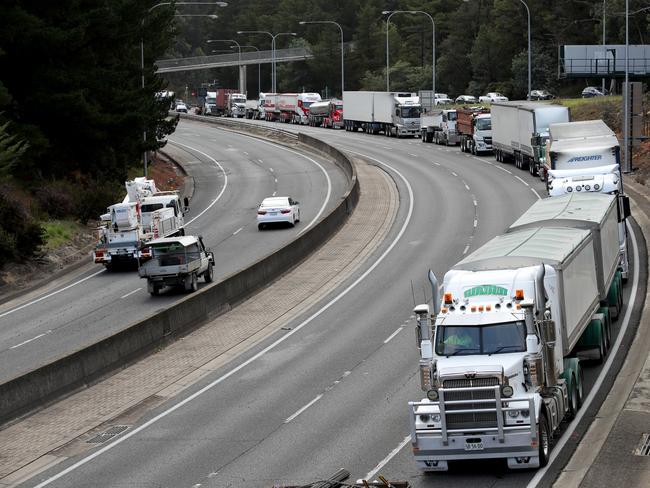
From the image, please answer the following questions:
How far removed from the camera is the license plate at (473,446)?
62.5ft

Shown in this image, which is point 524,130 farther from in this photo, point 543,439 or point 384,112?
point 543,439

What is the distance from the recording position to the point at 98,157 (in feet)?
203

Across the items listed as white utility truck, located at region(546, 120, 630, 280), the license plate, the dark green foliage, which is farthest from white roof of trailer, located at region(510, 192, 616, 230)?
the dark green foliage

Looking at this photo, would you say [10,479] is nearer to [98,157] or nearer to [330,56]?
[98,157]

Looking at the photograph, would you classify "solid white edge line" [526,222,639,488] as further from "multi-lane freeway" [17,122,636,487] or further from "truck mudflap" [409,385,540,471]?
"truck mudflap" [409,385,540,471]

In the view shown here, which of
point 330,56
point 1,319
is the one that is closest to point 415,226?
point 1,319

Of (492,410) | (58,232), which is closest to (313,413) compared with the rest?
(492,410)

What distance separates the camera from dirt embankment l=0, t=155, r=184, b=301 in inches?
1758

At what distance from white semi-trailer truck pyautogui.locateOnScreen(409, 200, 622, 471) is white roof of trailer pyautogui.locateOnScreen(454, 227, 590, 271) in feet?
0.19

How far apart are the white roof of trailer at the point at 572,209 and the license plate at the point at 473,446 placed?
10.4 meters

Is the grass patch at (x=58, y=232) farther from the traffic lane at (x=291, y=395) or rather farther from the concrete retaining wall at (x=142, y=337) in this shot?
the traffic lane at (x=291, y=395)

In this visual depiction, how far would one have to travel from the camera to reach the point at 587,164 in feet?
131

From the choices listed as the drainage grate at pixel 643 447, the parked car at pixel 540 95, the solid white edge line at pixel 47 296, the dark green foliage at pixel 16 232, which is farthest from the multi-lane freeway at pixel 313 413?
the parked car at pixel 540 95

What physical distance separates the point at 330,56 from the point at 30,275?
130 metres
